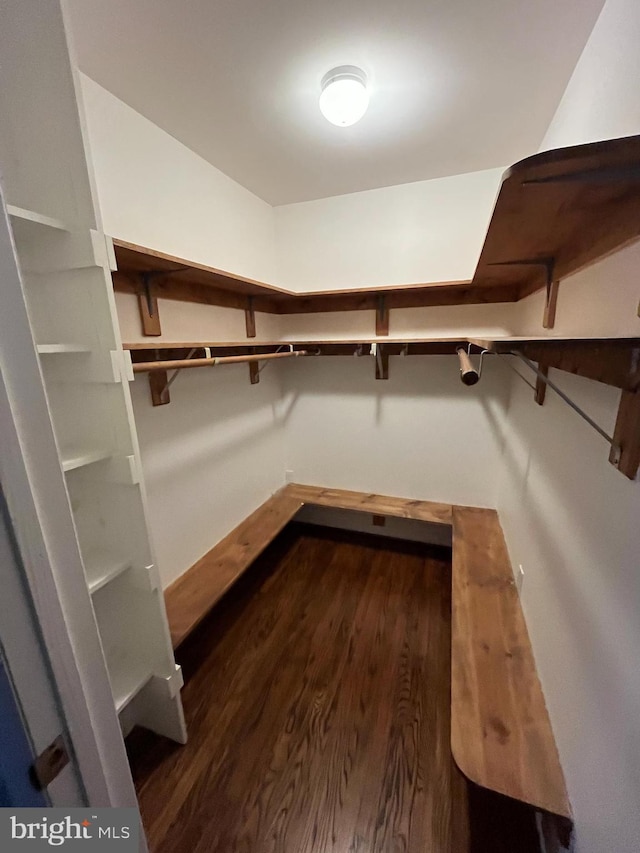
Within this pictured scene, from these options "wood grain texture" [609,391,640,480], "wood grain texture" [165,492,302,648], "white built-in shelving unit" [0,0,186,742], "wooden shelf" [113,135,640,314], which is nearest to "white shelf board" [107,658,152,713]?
"white built-in shelving unit" [0,0,186,742]

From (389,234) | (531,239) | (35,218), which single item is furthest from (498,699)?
(389,234)

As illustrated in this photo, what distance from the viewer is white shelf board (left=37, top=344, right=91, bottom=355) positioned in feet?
2.76

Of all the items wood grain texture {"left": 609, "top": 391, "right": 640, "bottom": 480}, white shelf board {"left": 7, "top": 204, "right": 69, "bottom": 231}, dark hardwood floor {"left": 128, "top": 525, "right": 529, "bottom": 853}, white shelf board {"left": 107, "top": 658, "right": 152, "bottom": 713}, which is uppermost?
white shelf board {"left": 7, "top": 204, "right": 69, "bottom": 231}

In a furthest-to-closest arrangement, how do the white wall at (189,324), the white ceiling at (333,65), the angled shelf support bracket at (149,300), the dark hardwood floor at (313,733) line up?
the angled shelf support bracket at (149,300) < the white wall at (189,324) < the dark hardwood floor at (313,733) < the white ceiling at (333,65)

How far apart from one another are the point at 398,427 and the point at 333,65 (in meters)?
1.89

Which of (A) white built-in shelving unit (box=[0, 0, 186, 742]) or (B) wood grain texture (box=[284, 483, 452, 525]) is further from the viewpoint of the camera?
(B) wood grain texture (box=[284, 483, 452, 525])

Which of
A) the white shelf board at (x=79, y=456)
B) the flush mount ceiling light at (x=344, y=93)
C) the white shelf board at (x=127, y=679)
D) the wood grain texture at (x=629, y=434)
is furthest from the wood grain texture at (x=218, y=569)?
the flush mount ceiling light at (x=344, y=93)

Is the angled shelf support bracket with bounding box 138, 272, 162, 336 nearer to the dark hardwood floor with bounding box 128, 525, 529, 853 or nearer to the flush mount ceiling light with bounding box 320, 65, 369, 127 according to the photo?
the flush mount ceiling light with bounding box 320, 65, 369, 127

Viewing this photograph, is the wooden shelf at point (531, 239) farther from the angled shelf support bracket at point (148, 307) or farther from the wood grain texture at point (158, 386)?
the wood grain texture at point (158, 386)

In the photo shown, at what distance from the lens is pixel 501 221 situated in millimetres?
933

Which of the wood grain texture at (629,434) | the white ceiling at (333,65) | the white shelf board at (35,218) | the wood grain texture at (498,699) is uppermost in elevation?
the white ceiling at (333,65)

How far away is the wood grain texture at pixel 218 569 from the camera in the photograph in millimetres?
1513

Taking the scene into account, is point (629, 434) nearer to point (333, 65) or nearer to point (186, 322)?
point (333, 65)

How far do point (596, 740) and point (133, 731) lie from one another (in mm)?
1656
